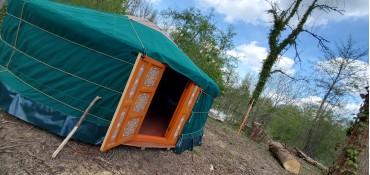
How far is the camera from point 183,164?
4.79 m

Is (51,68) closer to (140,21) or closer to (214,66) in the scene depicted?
(140,21)

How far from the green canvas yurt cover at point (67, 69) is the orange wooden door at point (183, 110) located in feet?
2.30

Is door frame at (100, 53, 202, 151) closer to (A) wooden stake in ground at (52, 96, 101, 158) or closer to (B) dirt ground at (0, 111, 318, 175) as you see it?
(B) dirt ground at (0, 111, 318, 175)

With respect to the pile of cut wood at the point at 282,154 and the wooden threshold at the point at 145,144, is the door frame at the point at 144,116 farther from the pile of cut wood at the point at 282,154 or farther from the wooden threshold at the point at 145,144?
the pile of cut wood at the point at 282,154

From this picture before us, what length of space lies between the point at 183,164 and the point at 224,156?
1.65 metres

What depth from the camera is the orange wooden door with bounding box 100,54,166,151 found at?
3.47 m

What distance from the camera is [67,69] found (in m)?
3.91

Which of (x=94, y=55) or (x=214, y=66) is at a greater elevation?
(x=214, y=66)

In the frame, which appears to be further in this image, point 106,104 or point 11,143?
point 106,104

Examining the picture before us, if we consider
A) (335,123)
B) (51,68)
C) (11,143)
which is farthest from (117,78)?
(335,123)

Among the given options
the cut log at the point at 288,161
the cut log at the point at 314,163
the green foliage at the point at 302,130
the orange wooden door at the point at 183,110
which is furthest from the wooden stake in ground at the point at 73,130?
the green foliage at the point at 302,130

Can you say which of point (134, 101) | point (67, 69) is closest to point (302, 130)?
point (134, 101)

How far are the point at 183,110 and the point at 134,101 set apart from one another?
1.21 metres

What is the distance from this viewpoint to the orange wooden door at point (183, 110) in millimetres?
4715
